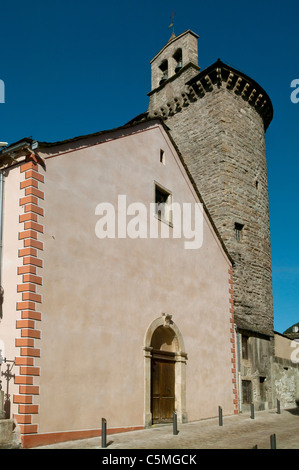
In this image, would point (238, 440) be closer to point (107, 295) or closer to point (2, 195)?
point (107, 295)

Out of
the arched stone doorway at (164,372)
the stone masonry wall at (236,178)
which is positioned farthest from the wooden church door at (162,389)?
the stone masonry wall at (236,178)

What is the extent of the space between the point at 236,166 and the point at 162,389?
12.2 m

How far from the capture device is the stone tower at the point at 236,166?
22.4 m

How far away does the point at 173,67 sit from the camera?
27797 millimetres

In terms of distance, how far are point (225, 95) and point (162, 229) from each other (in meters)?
10.6

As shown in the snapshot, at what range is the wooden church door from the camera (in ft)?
49.5

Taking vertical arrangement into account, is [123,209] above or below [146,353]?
above

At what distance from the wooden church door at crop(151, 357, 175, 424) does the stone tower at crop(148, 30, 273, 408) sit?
228 inches

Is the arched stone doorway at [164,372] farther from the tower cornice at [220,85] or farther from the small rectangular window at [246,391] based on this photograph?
the tower cornice at [220,85]

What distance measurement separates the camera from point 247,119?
25125mm

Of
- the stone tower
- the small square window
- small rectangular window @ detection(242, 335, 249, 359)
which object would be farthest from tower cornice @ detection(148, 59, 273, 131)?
small rectangular window @ detection(242, 335, 249, 359)

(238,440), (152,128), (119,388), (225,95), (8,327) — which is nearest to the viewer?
(8,327)

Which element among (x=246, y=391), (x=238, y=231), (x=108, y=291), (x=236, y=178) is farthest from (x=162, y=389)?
(x=236, y=178)

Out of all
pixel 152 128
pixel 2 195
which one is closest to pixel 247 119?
pixel 152 128
